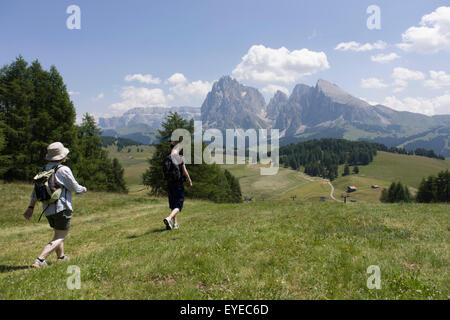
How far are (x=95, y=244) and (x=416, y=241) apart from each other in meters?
13.3

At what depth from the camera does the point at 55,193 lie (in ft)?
24.3

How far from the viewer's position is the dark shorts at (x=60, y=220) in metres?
7.64

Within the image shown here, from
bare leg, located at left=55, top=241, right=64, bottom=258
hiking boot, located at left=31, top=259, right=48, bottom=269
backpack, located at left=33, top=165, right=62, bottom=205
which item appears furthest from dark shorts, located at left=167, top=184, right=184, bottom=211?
hiking boot, located at left=31, top=259, right=48, bottom=269

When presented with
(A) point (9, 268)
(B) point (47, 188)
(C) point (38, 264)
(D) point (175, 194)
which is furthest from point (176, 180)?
(A) point (9, 268)

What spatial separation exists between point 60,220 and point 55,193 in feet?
3.13

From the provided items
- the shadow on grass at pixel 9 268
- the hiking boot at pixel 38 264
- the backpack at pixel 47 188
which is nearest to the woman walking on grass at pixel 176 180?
the backpack at pixel 47 188

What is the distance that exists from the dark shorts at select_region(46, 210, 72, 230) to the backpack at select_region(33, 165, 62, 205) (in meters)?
0.50

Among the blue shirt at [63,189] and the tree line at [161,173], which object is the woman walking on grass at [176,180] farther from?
the tree line at [161,173]

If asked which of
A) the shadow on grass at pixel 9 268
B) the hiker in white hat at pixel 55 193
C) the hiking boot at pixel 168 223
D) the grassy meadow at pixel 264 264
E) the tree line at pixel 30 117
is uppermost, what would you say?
the tree line at pixel 30 117

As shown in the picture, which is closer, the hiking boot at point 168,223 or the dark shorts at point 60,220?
the dark shorts at point 60,220

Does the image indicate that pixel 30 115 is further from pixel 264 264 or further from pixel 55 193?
pixel 264 264

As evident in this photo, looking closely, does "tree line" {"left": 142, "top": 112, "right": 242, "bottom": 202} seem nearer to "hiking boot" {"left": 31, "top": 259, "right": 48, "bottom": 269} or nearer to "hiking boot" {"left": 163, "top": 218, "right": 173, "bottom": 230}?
"hiking boot" {"left": 163, "top": 218, "right": 173, "bottom": 230}

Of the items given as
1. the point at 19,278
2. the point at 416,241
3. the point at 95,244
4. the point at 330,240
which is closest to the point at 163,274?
the point at 19,278

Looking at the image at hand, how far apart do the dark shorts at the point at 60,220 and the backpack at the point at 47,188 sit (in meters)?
0.50
